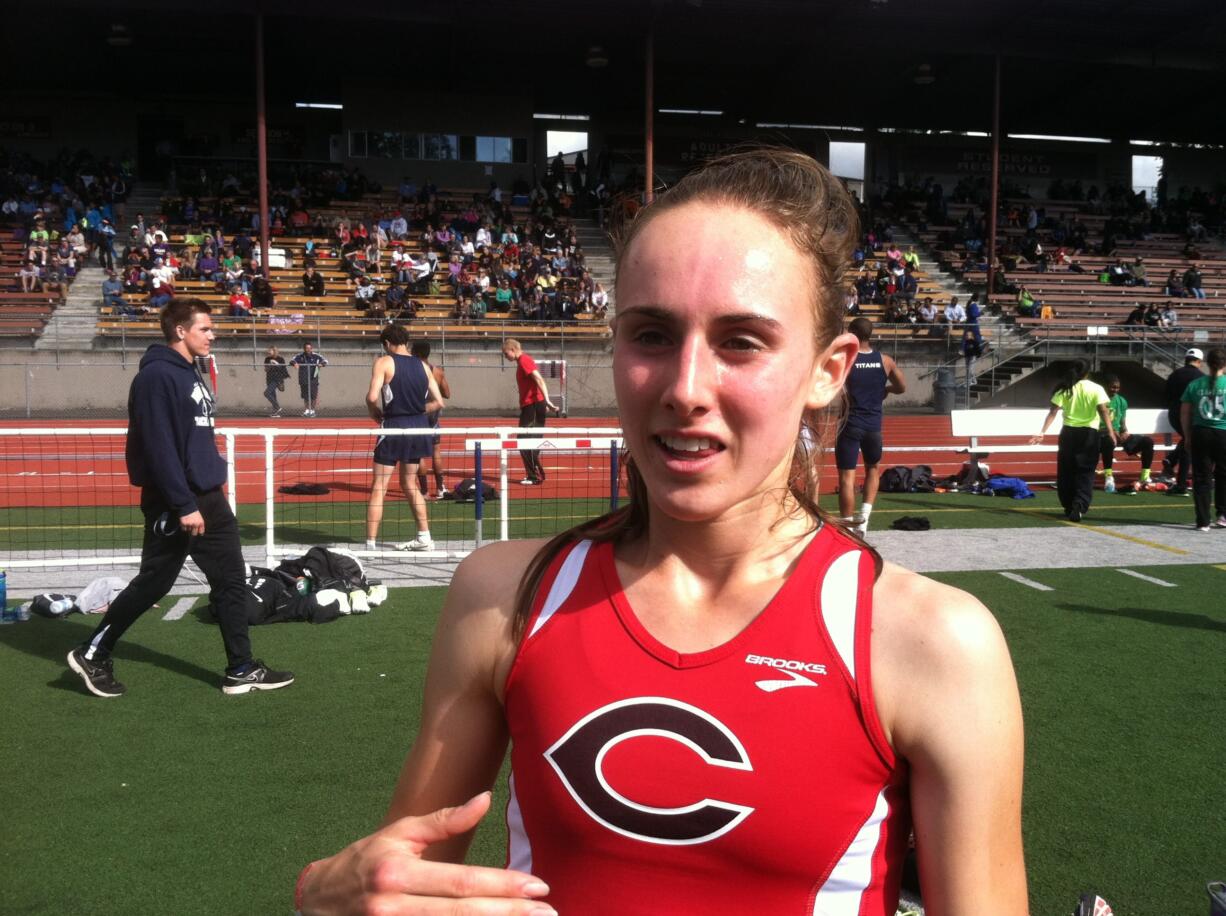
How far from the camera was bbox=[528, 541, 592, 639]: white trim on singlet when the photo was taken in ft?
4.64

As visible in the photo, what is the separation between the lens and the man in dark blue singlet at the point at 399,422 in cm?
896

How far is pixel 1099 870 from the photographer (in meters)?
3.52

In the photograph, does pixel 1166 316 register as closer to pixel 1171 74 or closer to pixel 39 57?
pixel 1171 74

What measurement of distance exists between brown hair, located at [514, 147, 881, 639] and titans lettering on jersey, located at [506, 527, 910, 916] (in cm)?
13

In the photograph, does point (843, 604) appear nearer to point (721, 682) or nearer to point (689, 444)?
point (721, 682)

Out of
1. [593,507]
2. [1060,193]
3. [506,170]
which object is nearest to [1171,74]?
[1060,193]

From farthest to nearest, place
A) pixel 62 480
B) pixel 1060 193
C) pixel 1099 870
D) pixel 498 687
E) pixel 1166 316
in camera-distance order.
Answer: pixel 1060 193 → pixel 1166 316 → pixel 62 480 → pixel 1099 870 → pixel 498 687

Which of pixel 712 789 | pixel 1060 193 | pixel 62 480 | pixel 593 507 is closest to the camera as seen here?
pixel 712 789

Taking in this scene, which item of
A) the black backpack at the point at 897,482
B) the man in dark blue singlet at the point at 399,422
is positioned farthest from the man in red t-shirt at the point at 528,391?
the black backpack at the point at 897,482

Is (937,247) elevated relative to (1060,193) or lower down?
lower down

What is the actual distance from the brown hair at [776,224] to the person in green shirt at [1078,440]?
Result: 34.8ft

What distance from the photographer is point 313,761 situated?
178 inches

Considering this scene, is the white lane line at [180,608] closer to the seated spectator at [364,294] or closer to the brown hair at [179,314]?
the brown hair at [179,314]

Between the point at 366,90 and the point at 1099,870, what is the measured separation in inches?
1377
